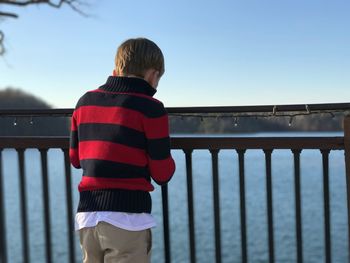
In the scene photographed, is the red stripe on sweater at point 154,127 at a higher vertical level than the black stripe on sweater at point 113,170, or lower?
higher

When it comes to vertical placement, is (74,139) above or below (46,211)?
above

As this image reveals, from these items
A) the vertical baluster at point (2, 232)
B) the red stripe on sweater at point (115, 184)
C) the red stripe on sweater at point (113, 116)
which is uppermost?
the red stripe on sweater at point (113, 116)

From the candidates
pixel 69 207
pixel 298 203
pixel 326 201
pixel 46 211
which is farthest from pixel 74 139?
pixel 326 201

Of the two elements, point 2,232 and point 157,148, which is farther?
point 2,232

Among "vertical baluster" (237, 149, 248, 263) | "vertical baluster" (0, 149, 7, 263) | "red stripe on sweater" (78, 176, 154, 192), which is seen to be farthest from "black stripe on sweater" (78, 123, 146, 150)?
"vertical baluster" (0, 149, 7, 263)

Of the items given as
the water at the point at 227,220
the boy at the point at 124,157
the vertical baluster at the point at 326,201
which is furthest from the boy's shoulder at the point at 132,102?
the water at the point at 227,220

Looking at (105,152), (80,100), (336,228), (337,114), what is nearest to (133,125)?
(105,152)

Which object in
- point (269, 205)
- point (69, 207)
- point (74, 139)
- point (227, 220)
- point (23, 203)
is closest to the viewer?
point (74, 139)

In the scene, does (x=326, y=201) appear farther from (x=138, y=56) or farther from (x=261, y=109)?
(x=138, y=56)

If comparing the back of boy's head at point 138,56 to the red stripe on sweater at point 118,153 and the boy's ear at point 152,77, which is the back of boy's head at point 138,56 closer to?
the boy's ear at point 152,77

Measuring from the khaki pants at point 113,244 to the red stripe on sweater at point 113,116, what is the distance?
0.39m

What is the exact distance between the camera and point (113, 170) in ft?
5.81

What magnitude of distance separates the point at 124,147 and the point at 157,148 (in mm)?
124

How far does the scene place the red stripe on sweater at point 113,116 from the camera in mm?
1754
